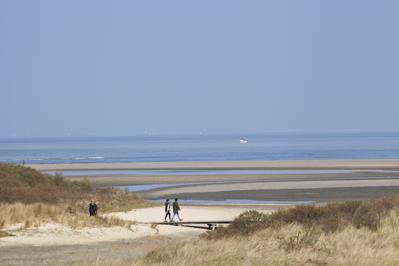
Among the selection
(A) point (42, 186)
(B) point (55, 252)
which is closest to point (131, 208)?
(A) point (42, 186)

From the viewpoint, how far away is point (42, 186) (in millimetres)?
45156

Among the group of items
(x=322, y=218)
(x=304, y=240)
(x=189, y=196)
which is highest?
(x=189, y=196)

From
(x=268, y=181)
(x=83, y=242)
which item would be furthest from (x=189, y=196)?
(x=83, y=242)

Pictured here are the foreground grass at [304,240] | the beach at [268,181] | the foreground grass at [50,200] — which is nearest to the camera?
the foreground grass at [304,240]

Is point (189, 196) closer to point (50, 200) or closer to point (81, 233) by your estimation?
point (50, 200)

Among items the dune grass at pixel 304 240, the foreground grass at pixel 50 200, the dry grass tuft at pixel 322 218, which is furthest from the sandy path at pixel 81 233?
the dune grass at pixel 304 240

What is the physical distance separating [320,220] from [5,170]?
84.0 ft

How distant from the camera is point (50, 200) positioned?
4047cm

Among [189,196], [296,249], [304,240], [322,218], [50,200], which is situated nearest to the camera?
[296,249]

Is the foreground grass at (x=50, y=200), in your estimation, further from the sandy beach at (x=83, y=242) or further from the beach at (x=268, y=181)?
the beach at (x=268, y=181)

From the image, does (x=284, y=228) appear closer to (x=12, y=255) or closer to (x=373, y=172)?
(x=12, y=255)

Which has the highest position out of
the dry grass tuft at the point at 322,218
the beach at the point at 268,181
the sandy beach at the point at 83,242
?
the beach at the point at 268,181

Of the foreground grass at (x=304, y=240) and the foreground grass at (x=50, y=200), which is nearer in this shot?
the foreground grass at (x=304, y=240)

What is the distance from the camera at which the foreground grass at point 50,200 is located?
31.2m
